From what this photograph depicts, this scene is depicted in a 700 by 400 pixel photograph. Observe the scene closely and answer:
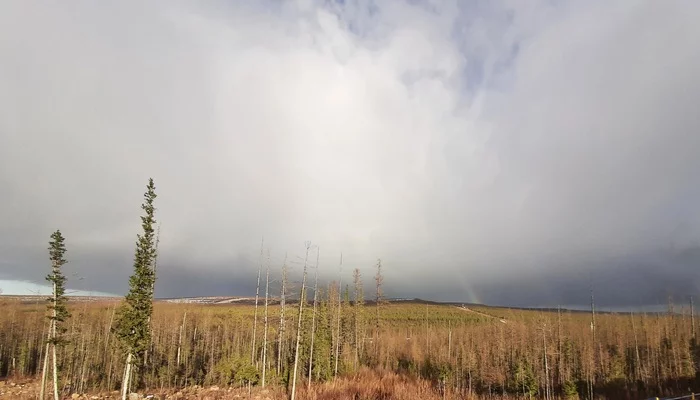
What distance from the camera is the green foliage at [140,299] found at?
36.9 m

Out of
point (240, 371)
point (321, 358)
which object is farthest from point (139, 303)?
point (321, 358)

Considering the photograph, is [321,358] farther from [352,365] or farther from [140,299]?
[140,299]

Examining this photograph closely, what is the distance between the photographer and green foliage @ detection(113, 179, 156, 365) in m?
36.9

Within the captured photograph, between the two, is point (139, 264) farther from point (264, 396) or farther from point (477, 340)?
point (477, 340)

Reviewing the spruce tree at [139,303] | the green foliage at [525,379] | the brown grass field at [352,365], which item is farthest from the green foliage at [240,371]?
the green foliage at [525,379]

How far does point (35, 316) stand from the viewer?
Answer: 105m

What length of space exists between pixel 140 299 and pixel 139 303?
1.20 ft

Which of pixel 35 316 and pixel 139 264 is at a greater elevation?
pixel 139 264

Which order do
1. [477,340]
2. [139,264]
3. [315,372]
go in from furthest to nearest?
[477,340] < [315,372] < [139,264]

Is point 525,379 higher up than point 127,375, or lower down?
lower down

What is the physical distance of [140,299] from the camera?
38219 millimetres

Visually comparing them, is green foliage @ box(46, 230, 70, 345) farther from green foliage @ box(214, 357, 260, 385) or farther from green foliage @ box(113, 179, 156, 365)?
green foliage @ box(214, 357, 260, 385)

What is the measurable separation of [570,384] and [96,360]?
7760 cm

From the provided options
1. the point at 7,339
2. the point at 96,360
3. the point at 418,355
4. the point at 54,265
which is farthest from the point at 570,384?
the point at 7,339
